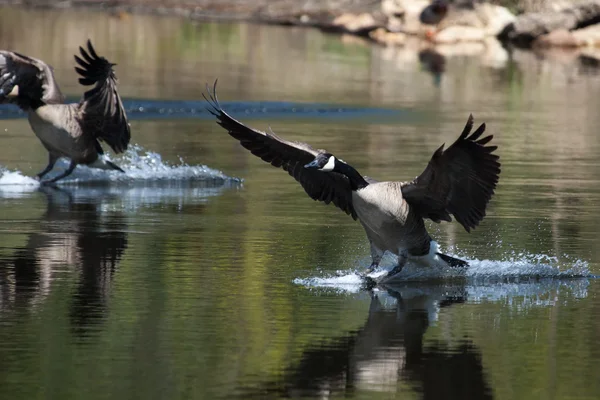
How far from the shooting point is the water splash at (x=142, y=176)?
51.0 feet

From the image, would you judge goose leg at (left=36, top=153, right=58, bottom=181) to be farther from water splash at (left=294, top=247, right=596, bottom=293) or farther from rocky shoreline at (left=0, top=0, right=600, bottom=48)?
rocky shoreline at (left=0, top=0, right=600, bottom=48)

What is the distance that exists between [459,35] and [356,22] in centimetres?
538

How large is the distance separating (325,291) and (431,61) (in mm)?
28829

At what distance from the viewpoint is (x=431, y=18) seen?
1965 inches

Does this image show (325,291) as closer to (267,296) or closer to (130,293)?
(267,296)

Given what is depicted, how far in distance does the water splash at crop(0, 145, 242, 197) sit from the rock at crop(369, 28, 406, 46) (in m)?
31.2

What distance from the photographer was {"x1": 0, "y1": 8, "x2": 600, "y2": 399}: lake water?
300 inches

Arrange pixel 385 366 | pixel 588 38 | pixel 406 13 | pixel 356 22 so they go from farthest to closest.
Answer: pixel 356 22
pixel 406 13
pixel 588 38
pixel 385 366

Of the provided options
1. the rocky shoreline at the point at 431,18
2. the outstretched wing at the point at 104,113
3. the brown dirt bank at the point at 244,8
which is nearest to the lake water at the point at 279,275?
the outstretched wing at the point at 104,113

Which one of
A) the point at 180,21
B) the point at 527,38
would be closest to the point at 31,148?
the point at 527,38

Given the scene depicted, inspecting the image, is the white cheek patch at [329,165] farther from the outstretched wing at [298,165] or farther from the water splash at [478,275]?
the water splash at [478,275]

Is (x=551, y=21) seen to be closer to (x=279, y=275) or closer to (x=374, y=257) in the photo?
(x=374, y=257)

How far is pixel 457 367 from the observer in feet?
25.7

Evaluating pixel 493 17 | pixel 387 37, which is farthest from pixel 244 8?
pixel 493 17
